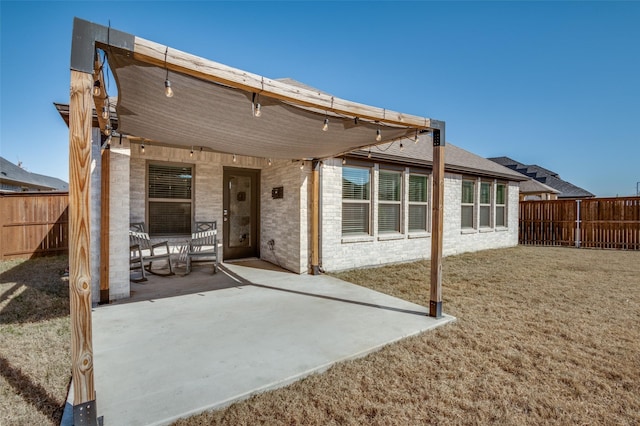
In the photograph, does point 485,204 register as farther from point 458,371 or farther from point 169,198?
point 169,198

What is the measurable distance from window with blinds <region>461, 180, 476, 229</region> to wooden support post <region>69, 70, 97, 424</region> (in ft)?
30.7

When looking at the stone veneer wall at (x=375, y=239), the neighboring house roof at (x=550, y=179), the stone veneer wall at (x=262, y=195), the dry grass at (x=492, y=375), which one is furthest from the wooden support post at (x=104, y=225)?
the neighboring house roof at (x=550, y=179)

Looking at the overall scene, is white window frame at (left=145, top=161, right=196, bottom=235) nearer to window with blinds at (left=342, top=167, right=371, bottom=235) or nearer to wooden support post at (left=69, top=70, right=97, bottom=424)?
window with blinds at (left=342, top=167, right=371, bottom=235)

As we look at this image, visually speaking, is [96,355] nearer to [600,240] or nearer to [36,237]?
[36,237]

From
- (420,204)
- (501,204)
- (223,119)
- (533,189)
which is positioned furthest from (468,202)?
(533,189)

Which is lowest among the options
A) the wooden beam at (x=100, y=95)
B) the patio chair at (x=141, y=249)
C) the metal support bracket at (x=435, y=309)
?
the metal support bracket at (x=435, y=309)

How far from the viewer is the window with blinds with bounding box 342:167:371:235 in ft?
21.4

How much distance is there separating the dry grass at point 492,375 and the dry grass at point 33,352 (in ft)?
3.43

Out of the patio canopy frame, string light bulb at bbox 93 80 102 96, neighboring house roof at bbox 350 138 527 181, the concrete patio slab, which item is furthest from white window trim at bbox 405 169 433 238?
string light bulb at bbox 93 80 102 96

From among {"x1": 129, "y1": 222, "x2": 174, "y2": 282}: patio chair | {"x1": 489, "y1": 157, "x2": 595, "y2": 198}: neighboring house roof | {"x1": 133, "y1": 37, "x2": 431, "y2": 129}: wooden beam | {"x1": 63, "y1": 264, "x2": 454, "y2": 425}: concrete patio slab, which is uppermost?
{"x1": 489, "y1": 157, "x2": 595, "y2": 198}: neighboring house roof

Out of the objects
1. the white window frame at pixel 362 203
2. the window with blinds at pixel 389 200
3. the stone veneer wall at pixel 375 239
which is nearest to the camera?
the stone veneer wall at pixel 375 239

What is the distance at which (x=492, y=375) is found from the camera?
2314mm

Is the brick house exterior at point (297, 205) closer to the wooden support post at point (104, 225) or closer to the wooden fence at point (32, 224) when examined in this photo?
the wooden support post at point (104, 225)

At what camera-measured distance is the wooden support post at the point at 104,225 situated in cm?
392
